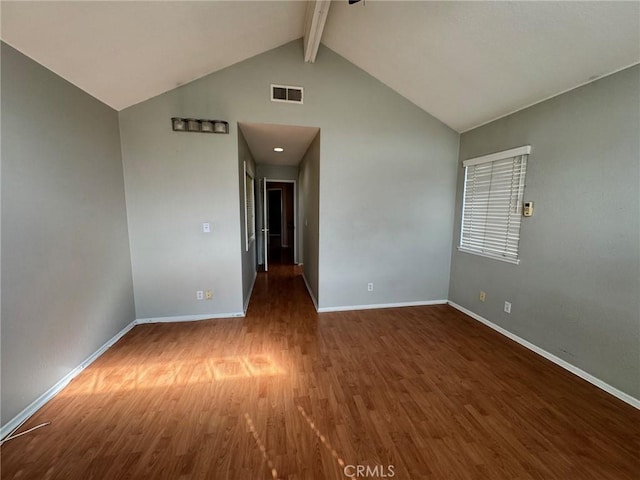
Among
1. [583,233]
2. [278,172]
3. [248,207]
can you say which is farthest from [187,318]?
[583,233]

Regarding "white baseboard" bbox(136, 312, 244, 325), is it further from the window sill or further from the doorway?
the doorway

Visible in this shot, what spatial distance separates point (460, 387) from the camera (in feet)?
6.44

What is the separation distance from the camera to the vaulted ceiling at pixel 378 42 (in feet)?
5.38

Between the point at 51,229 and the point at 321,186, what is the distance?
2485mm

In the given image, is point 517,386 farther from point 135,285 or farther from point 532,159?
point 135,285

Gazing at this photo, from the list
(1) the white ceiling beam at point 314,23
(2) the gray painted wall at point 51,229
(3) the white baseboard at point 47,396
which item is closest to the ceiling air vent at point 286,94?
(1) the white ceiling beam at point 314,23

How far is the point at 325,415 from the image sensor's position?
167cm

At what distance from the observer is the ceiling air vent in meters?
2.95

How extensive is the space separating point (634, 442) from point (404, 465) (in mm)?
1442

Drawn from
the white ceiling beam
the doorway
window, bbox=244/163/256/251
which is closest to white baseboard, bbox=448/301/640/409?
window, bbox=244/163/256/251

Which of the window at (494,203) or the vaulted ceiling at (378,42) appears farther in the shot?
the window at (494,203)

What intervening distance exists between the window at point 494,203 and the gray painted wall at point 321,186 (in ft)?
0.94

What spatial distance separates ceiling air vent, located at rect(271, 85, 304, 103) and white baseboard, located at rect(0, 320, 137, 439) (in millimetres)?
3179

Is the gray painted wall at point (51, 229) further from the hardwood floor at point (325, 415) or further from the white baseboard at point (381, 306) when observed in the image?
the white baseboard at point (381, 306)
